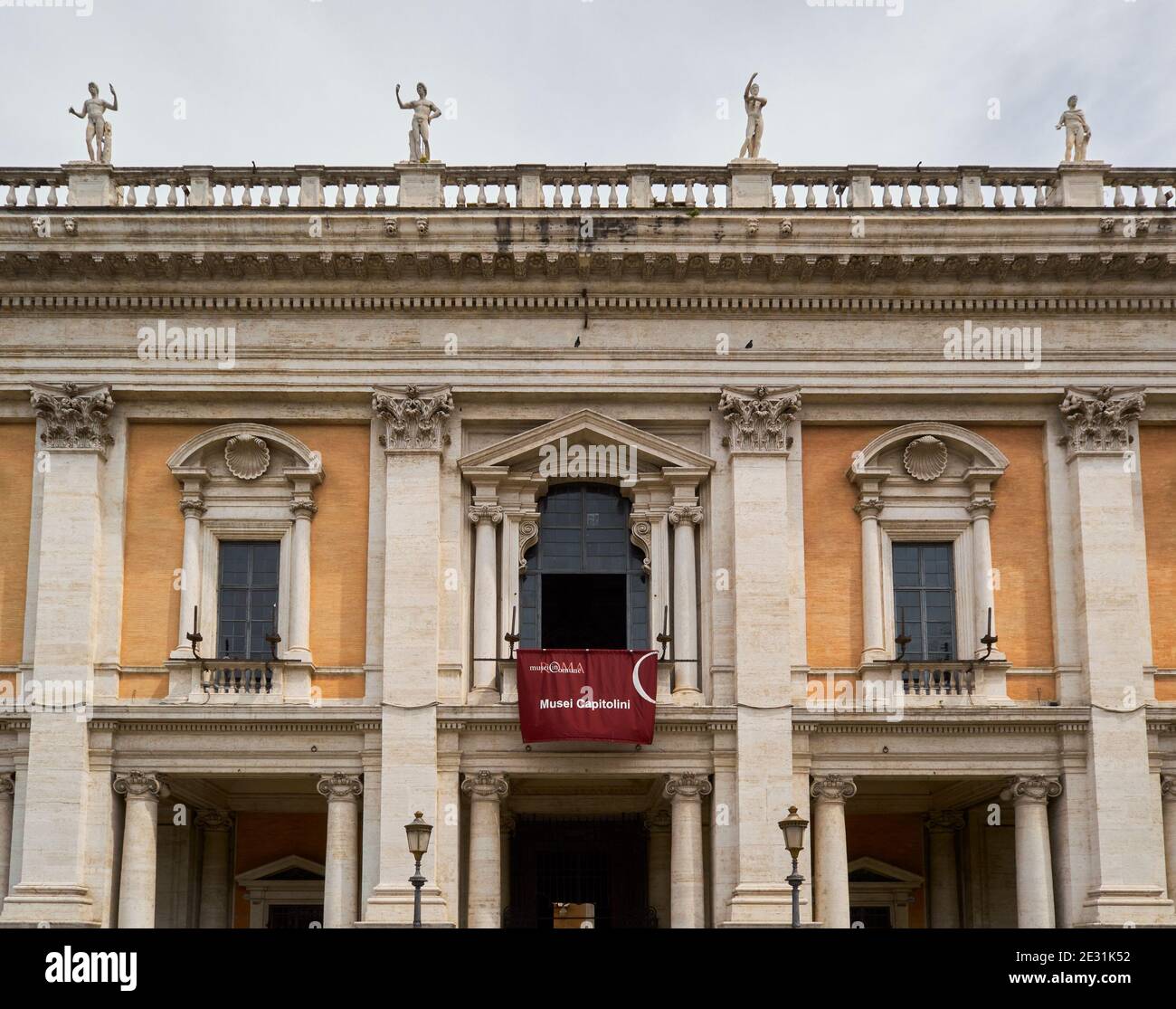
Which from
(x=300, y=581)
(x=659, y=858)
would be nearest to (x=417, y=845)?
(x=300, y=581)

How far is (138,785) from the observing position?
27625mm

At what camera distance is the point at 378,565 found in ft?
93.7

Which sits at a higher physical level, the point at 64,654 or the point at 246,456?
the point at 246,456

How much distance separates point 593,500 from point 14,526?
10113 millimetres

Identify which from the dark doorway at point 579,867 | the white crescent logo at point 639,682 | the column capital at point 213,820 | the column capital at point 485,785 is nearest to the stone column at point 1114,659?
the white crescent logo at point 639,682

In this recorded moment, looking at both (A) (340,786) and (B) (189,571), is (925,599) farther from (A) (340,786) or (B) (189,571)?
(B) (189,571)

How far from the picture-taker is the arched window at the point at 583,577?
1141 inches

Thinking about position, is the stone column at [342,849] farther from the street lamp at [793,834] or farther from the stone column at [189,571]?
the street lamp at [793,834]

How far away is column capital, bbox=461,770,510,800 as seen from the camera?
2762cm

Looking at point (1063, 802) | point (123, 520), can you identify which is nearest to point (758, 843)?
point (1063, 802)

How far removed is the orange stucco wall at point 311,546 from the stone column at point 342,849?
2.11 meters

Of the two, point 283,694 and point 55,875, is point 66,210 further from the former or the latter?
point 55,875
